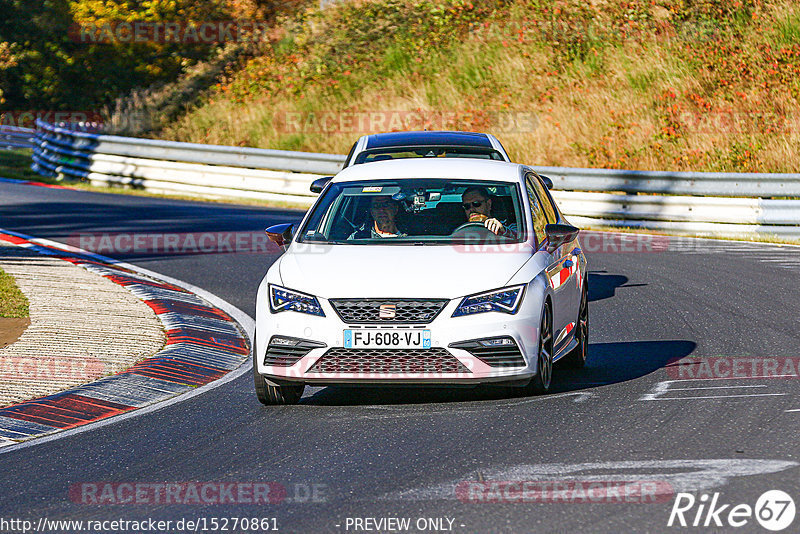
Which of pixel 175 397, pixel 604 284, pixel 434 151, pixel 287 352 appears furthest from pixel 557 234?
pixel 604 284

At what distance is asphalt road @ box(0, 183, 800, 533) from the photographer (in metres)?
5.80

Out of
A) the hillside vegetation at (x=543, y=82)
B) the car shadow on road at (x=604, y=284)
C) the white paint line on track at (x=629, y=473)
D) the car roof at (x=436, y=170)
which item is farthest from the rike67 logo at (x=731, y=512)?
the hillside vegetation at (x=543, y=82)

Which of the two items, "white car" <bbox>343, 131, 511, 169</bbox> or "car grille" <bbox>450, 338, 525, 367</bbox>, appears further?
"white car" <bbox>343, 131, 511, 169</bbox>

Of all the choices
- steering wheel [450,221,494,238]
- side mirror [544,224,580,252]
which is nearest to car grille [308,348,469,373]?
steering wheel [450,221,494,238]

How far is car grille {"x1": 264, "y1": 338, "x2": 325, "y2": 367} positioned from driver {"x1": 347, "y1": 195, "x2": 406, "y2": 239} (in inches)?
51.3

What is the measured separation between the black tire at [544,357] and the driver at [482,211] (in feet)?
2.85

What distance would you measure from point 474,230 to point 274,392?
6.09 feet

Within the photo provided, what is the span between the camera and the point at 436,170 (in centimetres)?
962

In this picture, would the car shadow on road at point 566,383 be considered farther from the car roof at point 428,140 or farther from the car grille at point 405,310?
the car roof at point 428,140

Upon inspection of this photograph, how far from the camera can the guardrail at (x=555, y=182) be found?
746 inches

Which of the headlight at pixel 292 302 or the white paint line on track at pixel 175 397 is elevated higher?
the headlight at pixel 292 302

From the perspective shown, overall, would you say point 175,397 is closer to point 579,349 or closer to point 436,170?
point 436,170

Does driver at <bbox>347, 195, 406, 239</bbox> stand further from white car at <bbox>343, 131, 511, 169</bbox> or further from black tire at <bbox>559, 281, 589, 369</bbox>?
white car at <bbox>343, 131, 511, 169</bbox>

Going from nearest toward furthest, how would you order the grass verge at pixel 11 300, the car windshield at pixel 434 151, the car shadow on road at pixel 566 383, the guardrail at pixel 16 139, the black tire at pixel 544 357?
the black tire at pixel 544 357 → the car shadow on road at pixel 566 383 → the grass verge at pixel 11 300 → the car windshield at pixel 434 151 → the guardrail at pixel 16 139
